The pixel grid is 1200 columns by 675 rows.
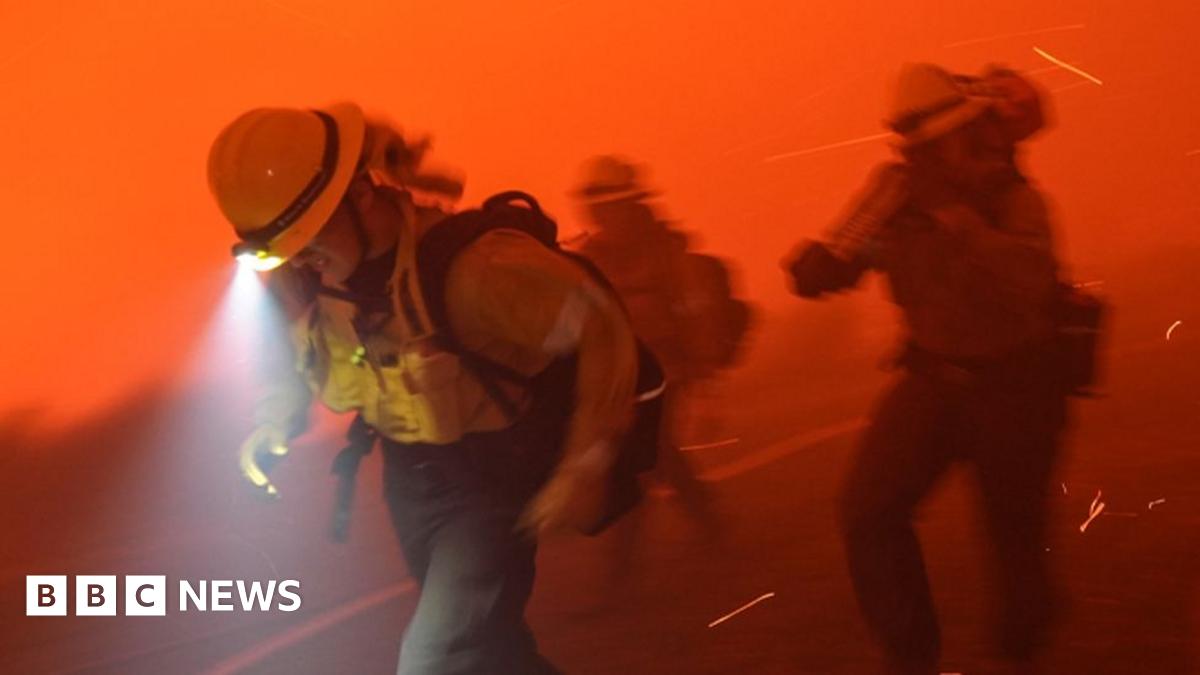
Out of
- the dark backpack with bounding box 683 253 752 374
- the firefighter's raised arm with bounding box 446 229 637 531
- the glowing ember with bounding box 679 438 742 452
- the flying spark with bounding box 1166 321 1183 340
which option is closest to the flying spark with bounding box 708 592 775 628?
the glowing ember with bounding box 679 438 742 452

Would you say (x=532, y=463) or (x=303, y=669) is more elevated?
(x=532, y=463)

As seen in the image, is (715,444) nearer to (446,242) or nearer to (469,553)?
(469,553)

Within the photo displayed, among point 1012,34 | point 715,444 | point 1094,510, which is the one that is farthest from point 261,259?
point 1094,510

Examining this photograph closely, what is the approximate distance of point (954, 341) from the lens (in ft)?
5.20

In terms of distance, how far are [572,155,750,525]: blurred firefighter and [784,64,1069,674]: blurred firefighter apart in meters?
0.19

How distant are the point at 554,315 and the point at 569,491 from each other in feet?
0.67

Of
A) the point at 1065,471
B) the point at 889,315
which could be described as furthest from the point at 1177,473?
the point at 889,315

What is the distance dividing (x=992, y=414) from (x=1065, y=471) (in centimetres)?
30

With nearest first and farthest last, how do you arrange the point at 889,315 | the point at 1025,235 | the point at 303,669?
the point at 1025,235, the point at 889,315, the point at 303,669

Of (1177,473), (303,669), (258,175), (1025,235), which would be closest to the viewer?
(258,175)

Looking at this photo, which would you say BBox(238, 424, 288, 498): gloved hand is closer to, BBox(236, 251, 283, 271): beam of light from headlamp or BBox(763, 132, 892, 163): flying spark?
BBox(236, 251, 283, 271): beam of light from headlamp

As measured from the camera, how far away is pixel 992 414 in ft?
5.26

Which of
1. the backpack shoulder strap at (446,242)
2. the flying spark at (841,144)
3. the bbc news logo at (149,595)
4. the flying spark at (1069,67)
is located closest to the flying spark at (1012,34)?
the flying spark at (1069,67)

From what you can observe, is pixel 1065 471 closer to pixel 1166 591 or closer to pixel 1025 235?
pixel 1166 591
